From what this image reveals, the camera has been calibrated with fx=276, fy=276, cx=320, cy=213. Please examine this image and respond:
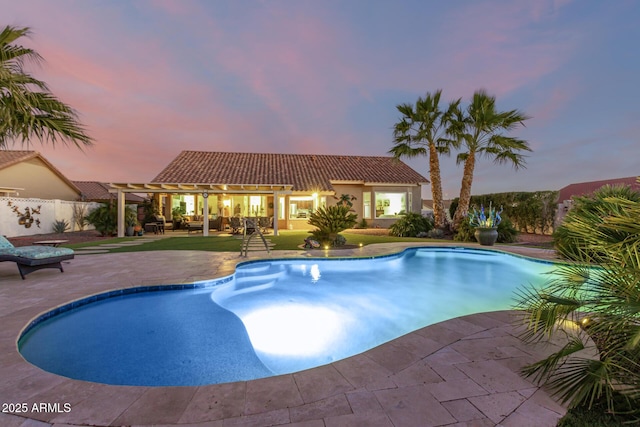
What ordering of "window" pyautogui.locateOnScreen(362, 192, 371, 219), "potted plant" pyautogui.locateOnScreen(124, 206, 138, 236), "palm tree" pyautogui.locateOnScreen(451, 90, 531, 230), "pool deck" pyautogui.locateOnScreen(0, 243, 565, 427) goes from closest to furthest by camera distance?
1. "pool deck" pyautogui.locateOnScreen(0, 243, 565, 427)
2. "palm tree" pyautogui.locateOnScreen(451, 90, 531, 230)
3. "potted plant" pyautogui.locateOnScreen(124, 206, 138, 236)
4. "window" pyautogui.locateOnScreen(362, 192, 371, 219)

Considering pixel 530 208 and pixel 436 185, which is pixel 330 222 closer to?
pixel 436 185

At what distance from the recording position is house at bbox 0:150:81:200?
18984 mm

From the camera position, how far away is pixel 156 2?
11.1 metres

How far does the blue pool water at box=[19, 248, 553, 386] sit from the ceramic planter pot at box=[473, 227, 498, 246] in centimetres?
295

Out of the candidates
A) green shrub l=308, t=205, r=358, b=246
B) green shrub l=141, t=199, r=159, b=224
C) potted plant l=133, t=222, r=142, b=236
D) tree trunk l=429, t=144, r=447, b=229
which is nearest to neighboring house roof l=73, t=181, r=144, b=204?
green shrub l=141, t=199, r=159, b=224

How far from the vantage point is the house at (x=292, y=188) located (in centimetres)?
1967

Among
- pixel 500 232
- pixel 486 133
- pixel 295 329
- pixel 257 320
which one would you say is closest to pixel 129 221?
pixel 257 320

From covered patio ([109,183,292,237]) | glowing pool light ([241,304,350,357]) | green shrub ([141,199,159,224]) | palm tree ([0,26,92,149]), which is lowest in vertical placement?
glowing pool light ([241,304,350,357])

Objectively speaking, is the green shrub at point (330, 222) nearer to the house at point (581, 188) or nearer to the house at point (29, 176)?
the house at point (581, 188)

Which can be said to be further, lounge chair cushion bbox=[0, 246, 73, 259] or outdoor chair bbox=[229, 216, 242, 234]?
outdoor chair bbox=[229, 216, 242, 234]

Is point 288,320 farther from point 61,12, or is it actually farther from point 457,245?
point 61,12

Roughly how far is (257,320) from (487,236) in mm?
11025

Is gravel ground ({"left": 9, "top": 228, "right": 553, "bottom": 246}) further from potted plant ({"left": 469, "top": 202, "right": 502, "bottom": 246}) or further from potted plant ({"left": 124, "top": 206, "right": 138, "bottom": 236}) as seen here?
potted plant ({"left": 469, "top": 202, "right": 502, "bottom": 246})

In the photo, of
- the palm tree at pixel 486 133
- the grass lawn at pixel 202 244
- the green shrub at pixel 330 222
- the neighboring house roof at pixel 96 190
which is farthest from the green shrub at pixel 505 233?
the neighboring house roof at pixel 96 190
